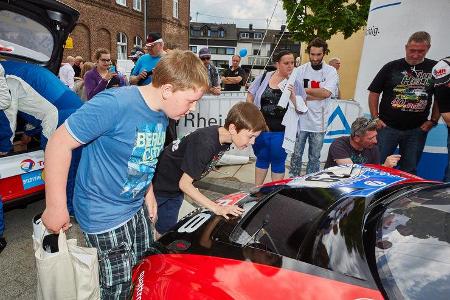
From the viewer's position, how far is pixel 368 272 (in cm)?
128

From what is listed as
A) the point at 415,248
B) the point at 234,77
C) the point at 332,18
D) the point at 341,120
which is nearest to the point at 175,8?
the point at 332,18

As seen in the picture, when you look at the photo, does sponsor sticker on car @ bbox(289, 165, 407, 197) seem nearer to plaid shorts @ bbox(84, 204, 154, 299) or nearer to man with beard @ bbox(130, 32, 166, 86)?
plaid shorts @ bbox(84, 204, 154, 299)

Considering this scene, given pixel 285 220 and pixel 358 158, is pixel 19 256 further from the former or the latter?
pixel 358 158

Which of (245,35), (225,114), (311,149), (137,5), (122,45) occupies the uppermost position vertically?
(245,35)

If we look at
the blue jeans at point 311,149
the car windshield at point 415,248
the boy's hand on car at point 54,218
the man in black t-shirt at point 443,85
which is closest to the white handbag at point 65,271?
the boy's hand on car at point 54,218

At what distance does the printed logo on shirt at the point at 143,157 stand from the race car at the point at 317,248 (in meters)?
0.39

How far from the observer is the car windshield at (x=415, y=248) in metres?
1.18

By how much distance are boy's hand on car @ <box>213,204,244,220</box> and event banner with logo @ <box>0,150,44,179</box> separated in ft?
6.80

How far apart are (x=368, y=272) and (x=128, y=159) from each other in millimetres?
1133

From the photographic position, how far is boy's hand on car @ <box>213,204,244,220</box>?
199 centimetres

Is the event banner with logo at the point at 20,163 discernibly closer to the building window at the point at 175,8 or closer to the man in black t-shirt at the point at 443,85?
the man in black t-shirt at the point at 443,85

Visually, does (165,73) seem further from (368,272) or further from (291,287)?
(368,272)

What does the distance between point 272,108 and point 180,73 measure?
8.57 feet

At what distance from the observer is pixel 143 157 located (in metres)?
1.66
